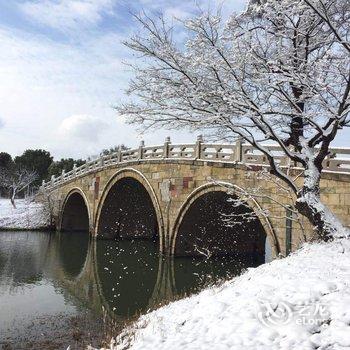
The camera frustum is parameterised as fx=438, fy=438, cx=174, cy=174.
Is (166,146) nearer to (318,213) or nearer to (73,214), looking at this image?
(318,213)

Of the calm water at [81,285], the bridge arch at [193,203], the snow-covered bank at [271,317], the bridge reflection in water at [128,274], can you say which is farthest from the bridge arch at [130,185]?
the snow-covered bank at [271,317]

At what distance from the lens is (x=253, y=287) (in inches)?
256

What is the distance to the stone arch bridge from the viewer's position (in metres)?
12.9

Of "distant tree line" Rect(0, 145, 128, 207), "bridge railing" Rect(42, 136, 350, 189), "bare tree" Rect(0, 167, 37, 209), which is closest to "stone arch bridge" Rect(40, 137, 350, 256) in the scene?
"bridge railing" Rect(42, 136, 350, 189)

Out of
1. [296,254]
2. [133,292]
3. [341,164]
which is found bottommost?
[133,292]

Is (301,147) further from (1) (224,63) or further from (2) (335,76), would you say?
(1) (224,63)

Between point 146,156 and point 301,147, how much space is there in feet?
50.4

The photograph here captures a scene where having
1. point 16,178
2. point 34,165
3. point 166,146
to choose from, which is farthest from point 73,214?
point 34,165

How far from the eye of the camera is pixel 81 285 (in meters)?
16.1

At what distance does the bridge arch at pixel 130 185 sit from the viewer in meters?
21.7

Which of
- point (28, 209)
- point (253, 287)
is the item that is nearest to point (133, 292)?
point (253, 287)

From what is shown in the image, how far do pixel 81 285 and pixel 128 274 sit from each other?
9.02 ft

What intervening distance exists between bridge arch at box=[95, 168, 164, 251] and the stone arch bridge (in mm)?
53

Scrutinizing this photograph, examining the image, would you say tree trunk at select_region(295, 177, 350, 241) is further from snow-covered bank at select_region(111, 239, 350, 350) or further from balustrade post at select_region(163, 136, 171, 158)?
balustrade post at select_region(163, 136, 171, 158)
